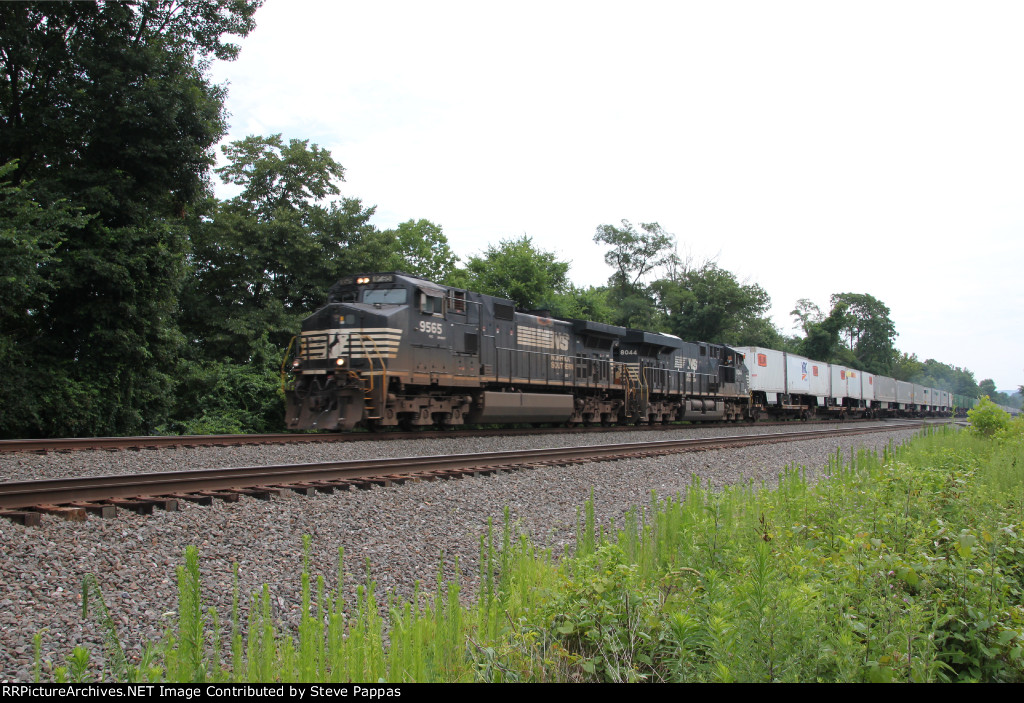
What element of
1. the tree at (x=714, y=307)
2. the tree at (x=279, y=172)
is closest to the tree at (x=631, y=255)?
the tree at (x=714, y=307)

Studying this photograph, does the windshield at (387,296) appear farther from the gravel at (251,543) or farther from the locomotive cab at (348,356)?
the gravel at (251,543)

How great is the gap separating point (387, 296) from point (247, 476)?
812cm

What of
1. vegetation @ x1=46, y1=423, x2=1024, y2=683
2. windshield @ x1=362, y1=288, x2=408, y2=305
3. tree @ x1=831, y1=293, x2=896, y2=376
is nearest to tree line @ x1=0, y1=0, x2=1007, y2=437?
windshield @ x1=362, y1=288, x2=408, y2=305

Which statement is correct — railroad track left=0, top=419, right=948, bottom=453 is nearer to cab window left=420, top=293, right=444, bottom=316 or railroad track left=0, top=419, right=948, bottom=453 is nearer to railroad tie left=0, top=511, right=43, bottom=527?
cab window left=420, top=293, right=444, bottom=316

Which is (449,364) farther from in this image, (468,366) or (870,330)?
(870,330)

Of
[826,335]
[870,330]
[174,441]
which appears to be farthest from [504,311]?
[870,330]

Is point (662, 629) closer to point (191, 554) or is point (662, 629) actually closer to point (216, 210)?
point (191, 554)

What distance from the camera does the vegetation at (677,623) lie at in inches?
104

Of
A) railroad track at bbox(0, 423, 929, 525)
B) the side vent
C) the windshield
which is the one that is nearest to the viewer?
railroad track at bbox(0, 423, 929, 525)

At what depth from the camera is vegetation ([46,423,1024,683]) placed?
2.65 metres

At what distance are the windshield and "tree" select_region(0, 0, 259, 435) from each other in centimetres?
608

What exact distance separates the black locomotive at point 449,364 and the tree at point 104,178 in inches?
209

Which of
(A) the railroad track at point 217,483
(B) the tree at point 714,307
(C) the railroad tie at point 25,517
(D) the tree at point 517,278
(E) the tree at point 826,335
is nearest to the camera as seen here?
(C) the railroad tie at point 25,517

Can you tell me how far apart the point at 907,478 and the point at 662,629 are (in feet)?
11.3
